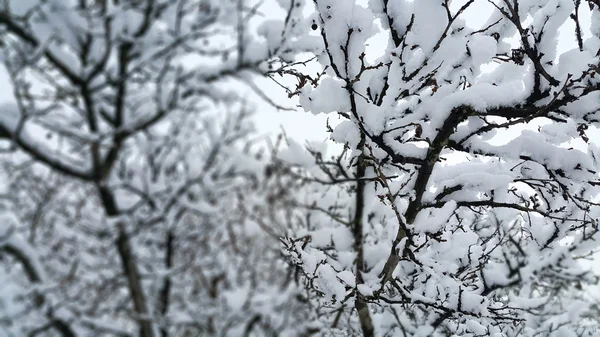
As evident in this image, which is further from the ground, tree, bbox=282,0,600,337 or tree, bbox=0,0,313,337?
tree, bbox=0,0,313,337

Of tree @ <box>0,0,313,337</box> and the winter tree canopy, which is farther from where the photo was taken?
tree @ <box>0,0,313,337</box>

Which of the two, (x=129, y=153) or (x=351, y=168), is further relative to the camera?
(x=129, y=153)

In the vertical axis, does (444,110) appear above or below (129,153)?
below

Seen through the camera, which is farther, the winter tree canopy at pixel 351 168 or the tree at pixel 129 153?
the tree at pixel 129 153

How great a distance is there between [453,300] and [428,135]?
58cm

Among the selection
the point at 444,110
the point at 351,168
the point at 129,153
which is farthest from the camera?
the point at 129,153

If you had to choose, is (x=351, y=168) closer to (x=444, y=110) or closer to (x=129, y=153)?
(x=444, y=110)

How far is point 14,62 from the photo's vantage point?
4352 mm

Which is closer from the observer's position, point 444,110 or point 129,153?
point 444,110

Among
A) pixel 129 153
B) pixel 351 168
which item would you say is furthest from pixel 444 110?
pixel 129 153

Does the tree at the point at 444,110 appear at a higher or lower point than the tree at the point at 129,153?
lower

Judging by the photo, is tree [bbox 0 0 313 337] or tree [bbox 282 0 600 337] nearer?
tree [bbox 282 0 600 337]

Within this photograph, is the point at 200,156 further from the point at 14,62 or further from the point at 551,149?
the point at 551,149

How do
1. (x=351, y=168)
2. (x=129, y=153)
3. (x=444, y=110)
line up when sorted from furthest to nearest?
(x=129, y=153)
(x=351, y=168)
(x=444, y=110)
